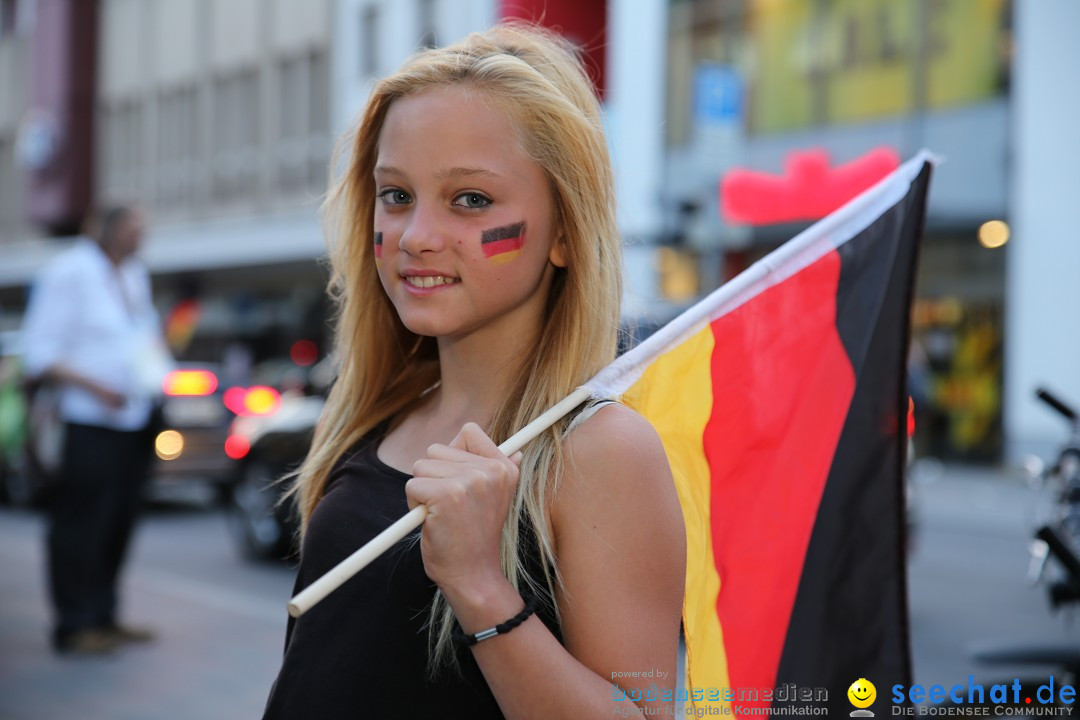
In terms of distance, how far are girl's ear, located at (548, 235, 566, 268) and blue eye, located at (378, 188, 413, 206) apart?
0.22 metres

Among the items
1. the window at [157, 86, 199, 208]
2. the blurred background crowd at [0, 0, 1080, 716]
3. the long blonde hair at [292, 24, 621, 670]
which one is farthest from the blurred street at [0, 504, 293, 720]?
the window at [157, 86, 199, 208]

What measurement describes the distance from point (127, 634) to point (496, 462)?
486cm

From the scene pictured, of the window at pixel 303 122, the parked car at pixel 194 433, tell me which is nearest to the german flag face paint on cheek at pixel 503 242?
the parked car at pixel 194 433

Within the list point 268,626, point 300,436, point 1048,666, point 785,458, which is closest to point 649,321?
point 785,458

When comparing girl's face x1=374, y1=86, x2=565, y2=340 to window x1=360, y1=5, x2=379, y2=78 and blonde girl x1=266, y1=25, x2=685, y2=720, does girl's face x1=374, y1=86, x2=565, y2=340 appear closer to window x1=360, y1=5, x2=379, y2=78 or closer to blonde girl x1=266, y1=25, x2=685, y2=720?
blonde girl x1=266, y1=25, x2=685, y2=720

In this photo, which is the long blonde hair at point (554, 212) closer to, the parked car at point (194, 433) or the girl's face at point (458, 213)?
the girl's face at point (458, 213)

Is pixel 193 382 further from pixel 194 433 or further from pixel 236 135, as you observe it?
pixel 236 135

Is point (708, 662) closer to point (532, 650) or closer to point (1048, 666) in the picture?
point (532, 650)

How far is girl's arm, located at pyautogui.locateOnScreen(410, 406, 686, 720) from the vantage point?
54.7 inches

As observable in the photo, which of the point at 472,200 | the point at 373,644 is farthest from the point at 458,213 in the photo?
the point at 373,644

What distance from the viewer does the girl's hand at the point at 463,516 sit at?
4.55 feet

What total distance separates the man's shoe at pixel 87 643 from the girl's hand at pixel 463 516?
4716 millimetres

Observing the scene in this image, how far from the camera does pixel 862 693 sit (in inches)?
79.4

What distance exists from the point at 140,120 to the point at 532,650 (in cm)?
3628
